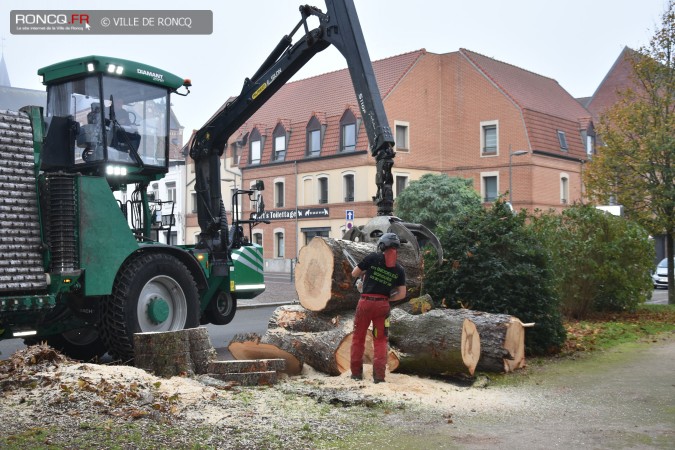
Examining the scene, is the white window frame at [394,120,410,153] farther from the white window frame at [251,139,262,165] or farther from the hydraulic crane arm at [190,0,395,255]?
the hydraulic crane arm at [190,0,395,255]

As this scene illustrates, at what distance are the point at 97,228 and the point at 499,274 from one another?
18.8 feet

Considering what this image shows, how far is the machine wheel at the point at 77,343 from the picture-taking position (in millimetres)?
11156

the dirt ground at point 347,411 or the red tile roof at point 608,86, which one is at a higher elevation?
the red tile roof at point 608,86

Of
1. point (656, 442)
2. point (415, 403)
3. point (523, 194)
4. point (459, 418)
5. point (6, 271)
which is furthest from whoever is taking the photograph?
point (523, 194)

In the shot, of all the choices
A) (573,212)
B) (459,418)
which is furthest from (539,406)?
(573,212)

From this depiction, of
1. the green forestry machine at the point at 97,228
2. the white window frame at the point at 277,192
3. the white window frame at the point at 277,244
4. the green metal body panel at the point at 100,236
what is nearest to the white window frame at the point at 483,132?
the white window frame at the point at 277,192

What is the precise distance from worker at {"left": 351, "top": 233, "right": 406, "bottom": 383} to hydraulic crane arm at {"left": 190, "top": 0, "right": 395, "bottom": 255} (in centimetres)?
136

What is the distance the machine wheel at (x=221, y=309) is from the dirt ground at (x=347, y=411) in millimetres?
3871

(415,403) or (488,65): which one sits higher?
(488,65)

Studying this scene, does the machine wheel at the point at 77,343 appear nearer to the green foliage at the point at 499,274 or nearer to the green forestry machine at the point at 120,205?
the green forestry machine at the point at 120,205

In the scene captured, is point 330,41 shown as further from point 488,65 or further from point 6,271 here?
point 488,65

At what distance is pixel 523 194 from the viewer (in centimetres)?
4959

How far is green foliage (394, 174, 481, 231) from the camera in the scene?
140 feet

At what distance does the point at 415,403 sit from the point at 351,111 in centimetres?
4324
